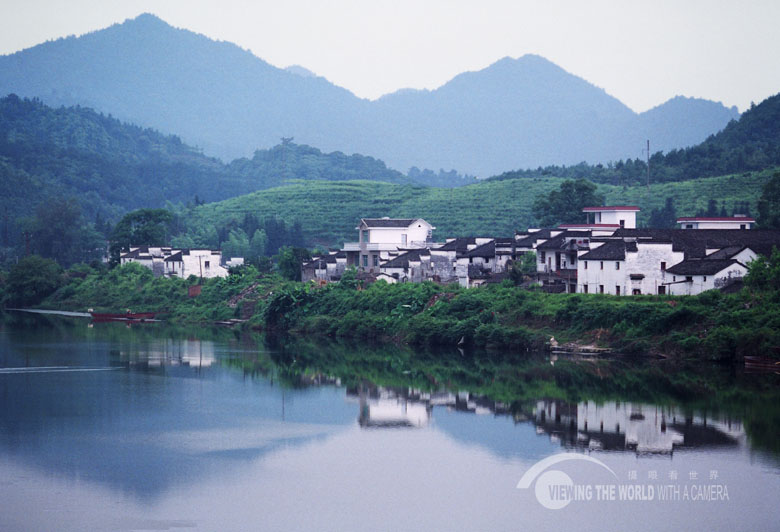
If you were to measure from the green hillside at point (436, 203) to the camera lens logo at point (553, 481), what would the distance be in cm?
4274

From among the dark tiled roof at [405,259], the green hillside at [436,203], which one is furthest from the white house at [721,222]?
the green hillside at [436,203]

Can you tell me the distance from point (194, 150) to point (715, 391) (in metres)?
156

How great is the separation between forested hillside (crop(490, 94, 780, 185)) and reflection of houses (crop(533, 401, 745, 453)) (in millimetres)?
50940

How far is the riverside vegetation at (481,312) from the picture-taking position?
29688 millimetres

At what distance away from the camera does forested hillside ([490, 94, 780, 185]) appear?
7431cm

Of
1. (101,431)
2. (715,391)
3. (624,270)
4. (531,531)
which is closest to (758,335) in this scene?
(715,391)

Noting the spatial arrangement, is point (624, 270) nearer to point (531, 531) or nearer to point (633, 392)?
point (633, 392)

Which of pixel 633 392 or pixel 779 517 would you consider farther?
pixel 633 392

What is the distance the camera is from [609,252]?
35.8m

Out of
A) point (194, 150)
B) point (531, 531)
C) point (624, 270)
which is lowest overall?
point (531, 531)

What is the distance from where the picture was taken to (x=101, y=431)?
22.6 metres

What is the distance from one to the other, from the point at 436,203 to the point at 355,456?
6311 cm

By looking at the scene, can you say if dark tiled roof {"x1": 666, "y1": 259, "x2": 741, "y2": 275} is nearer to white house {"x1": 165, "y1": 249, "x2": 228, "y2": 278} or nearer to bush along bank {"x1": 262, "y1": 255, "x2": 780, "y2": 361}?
bush along bank {"x1": 262, "y1": 255, "x2": 780, "y2": 361}

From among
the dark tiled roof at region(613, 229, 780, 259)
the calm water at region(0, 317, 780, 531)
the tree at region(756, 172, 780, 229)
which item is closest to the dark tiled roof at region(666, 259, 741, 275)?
the dark tiled roof at region(613, 229, 780, 259)
